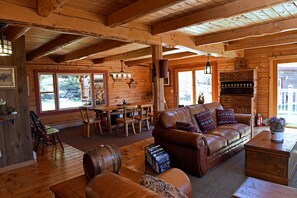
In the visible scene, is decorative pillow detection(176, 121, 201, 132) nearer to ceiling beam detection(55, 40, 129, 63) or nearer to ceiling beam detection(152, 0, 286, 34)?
ceiling beam detection(152, 0, 286, 34)

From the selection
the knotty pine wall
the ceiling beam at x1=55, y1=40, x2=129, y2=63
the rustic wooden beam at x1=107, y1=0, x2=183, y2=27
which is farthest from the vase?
the knotty pine wall

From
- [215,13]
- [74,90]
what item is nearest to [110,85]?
[74,90]

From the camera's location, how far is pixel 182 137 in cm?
299

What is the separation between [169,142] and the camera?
322 centimetres

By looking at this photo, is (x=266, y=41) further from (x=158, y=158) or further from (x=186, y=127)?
(x=158, y=158)

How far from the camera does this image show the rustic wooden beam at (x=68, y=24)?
2.20m

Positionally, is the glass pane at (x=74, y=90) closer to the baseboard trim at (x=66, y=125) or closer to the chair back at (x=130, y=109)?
the baseboard trim at (x=66, y=125)

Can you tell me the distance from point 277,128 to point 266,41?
274cm

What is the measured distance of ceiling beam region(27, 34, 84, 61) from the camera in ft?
12.5

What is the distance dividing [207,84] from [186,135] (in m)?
4.95

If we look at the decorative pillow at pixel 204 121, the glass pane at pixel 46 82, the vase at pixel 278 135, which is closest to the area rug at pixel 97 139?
the glass pane at pixel 46 82

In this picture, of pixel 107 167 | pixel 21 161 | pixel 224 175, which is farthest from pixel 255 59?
pixel 21 161

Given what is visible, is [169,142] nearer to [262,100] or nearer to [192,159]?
[192,159]

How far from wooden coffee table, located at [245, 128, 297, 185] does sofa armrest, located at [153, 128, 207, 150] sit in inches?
27.8
